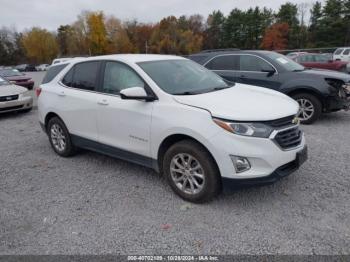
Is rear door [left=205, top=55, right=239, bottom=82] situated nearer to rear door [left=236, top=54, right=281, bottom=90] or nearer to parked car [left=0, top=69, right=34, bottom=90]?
rear door [left=236, top=54, right=281, bottom=90]

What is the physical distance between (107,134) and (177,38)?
207 ft

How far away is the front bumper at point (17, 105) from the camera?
360 inches

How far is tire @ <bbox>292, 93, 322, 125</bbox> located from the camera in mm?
6945

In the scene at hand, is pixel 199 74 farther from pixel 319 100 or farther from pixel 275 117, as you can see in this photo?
pixel 319 100

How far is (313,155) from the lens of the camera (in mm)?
5051

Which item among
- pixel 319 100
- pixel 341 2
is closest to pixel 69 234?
pixel 319 100

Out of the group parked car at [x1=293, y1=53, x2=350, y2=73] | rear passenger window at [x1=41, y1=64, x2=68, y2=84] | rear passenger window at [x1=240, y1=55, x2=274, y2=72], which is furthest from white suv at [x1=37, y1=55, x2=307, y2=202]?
parked car at [x1=293, y1=53, x2=350, y2=73]

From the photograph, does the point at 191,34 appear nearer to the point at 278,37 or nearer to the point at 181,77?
the point at 278,37

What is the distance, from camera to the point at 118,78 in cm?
434

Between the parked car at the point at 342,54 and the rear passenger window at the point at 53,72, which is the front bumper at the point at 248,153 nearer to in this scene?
the rear passenger window at the point at 53,72

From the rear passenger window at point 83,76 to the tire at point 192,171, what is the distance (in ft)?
5.80

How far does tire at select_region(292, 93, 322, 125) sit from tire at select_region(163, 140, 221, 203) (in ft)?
15.0

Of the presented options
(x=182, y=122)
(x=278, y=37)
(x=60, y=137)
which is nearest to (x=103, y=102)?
(x=182, y=122)

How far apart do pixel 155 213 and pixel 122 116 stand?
136cm
